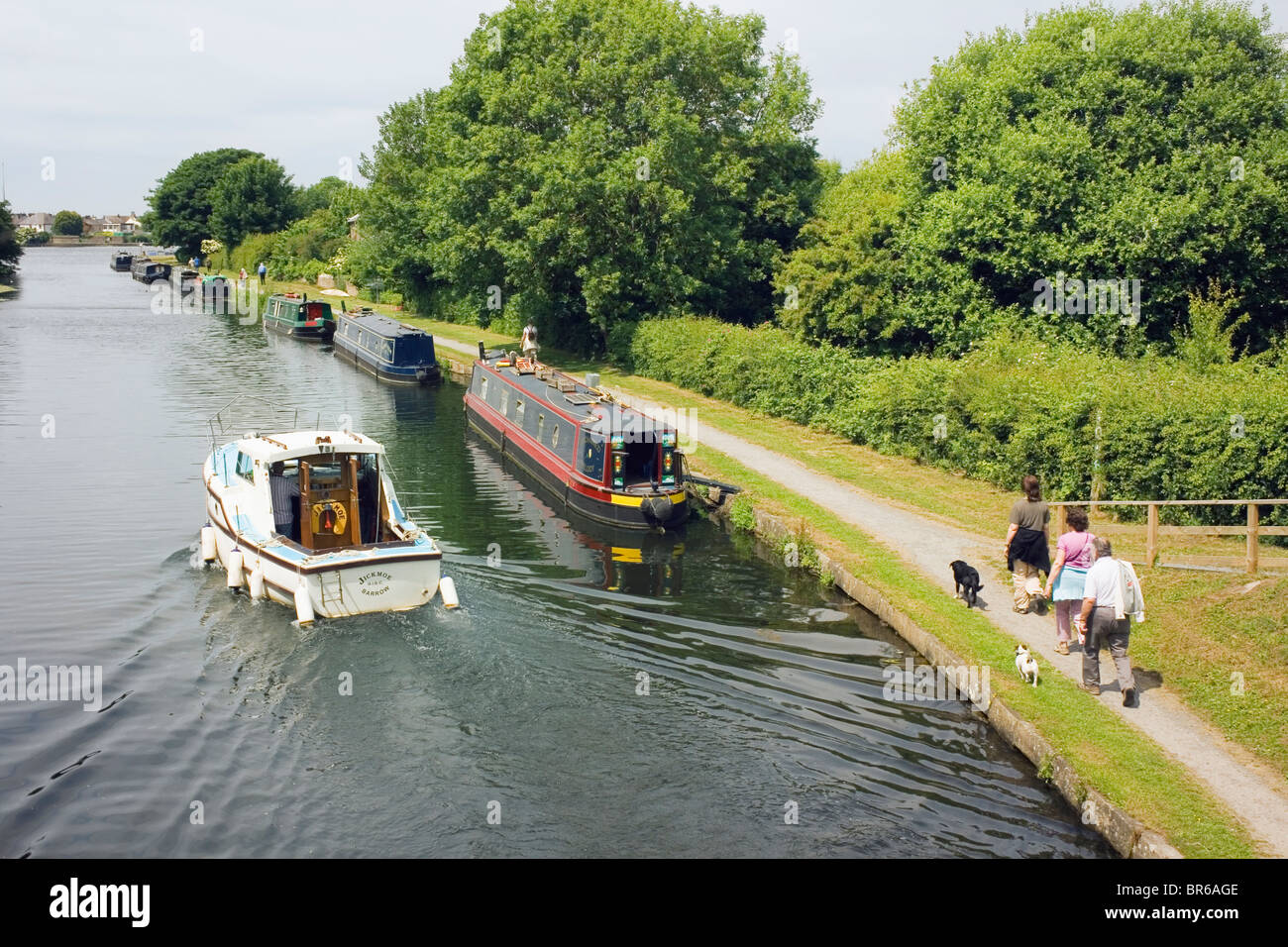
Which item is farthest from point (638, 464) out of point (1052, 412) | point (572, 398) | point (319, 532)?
point (1052, 412)

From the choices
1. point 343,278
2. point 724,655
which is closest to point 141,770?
point 724,655

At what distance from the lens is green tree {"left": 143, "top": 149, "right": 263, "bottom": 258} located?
325ft

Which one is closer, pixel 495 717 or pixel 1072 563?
pixel 495 717

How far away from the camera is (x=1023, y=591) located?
1449cm

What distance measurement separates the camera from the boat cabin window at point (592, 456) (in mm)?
20953

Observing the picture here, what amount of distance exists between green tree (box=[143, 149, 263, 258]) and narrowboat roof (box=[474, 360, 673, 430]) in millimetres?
78461

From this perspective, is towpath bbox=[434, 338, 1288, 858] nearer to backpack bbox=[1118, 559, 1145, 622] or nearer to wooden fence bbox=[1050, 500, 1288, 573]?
backpack bbox=[1118, 559, 1145, 622]

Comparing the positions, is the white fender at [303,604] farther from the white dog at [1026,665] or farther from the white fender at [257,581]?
the white dog at [1026,665]

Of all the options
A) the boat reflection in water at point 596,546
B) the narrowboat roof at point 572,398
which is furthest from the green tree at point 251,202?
the boat reflection in water at point 596,546

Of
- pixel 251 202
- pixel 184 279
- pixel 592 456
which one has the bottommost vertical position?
pixel 592 456

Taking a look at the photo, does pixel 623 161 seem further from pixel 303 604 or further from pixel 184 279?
pixel 184 279

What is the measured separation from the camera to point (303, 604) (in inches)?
588

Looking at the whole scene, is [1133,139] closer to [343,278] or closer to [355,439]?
[355,439]

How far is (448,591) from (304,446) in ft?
11.2
